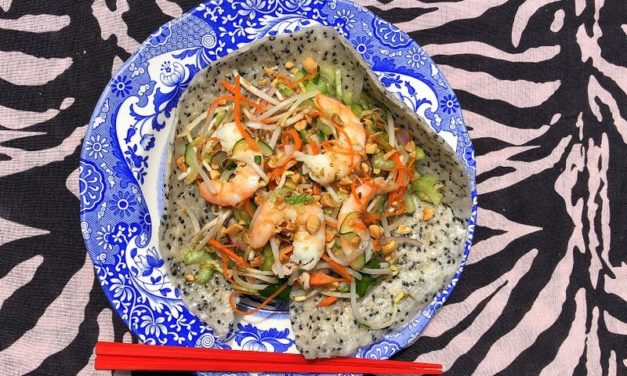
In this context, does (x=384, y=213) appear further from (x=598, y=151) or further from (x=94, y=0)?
(x=94, y=0)

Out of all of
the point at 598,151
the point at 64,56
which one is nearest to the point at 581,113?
the point at 598,151

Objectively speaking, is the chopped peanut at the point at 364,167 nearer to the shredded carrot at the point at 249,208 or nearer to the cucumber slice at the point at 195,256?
the shredded carrot at the point at 249,208

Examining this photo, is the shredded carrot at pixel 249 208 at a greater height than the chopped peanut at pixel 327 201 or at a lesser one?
lesser

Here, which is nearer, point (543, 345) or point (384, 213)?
point (384, 213)

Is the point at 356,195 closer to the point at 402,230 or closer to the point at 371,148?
the point at 371,148

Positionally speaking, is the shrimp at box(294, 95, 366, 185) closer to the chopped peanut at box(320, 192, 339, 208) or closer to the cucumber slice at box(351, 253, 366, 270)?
the chopped peanut at box(320, 192, 339, 208)

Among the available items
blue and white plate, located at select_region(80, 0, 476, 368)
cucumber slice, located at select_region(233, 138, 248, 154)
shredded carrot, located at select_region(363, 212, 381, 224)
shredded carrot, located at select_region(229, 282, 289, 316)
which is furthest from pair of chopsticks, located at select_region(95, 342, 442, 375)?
cucumber slice, located at select_region(233, 138, 248, 154)

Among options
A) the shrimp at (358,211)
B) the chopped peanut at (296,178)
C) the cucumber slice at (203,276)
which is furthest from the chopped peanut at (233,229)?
the shrimp at (358,211)
